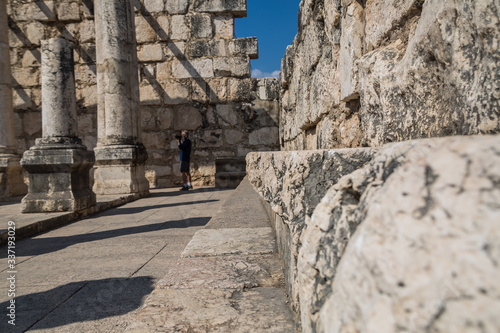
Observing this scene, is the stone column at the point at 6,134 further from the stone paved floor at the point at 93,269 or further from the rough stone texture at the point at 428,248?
the rough stone texture at the point at 428,248

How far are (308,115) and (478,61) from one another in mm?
2212

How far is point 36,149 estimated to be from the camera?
4945 millimetres

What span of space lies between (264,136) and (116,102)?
3.61 meters

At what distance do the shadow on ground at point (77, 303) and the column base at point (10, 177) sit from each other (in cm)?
633

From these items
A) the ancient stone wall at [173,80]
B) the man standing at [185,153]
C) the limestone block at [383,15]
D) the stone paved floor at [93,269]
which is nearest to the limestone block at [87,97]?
the ancient stone wall at [173,80]

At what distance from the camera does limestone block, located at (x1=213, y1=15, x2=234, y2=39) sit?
8.27 m

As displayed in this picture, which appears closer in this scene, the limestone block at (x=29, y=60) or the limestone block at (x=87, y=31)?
the limestone block at (x=87, y=31)

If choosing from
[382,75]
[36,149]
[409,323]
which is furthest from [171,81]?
[409,323]

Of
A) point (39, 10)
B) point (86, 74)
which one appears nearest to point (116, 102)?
point (86, 74)

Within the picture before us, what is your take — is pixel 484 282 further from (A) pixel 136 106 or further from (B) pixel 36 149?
(A) pixel 136 106

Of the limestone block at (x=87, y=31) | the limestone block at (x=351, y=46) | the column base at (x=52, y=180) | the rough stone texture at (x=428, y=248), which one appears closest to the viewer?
the rough stone texture at (x=428, y=248)

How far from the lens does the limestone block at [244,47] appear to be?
27.1ft

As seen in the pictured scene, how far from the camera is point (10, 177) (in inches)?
290

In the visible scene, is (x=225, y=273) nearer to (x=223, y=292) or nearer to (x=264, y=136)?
(x=223, y=292)
